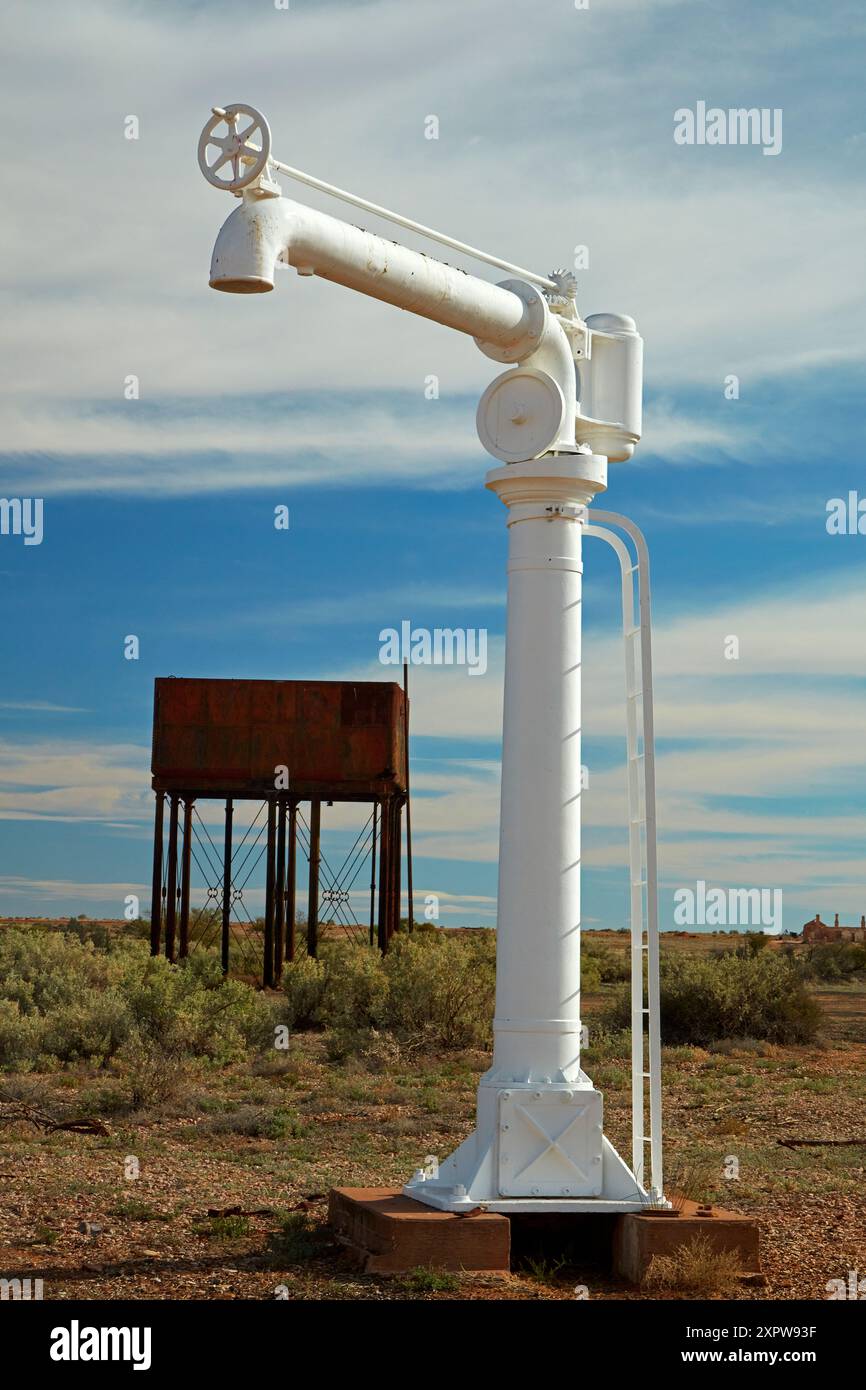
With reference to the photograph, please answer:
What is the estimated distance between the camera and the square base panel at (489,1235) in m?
8.65

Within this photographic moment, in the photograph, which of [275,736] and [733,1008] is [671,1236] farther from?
[275,736]

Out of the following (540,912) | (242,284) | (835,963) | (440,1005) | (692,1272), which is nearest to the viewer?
(242,284)

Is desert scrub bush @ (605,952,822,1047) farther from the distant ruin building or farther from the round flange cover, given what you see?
the distant ruin building

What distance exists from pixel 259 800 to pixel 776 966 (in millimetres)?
9315

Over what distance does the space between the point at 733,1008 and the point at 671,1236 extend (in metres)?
14.3

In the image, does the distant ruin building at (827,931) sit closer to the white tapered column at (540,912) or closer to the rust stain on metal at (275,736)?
the rust stain on metal at (275,736)

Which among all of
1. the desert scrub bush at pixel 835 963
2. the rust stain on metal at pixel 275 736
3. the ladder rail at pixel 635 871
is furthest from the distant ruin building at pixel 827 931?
the ladder rail at pixel 635 871

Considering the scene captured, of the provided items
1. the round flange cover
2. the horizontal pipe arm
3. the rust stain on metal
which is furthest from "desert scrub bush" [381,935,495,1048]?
the horizontal pipe arm

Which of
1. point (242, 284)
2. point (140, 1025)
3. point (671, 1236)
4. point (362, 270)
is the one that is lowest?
point (671, 1236)

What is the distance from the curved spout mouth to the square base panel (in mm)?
4814

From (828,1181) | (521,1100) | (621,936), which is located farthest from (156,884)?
(621,936)

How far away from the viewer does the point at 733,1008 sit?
74.9 ft

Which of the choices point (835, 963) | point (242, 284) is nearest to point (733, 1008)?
point (835, 963)

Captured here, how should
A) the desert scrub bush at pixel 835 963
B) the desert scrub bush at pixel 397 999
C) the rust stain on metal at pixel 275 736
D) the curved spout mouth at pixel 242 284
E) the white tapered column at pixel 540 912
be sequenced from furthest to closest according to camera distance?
the desert scrub bush at pixel 835 963 → the rust stain on metal at pixel 275 736 → the desert scrub bush at pixel 397 999 → the white tapered column at pixel 540 912 → the curved spout mouth at pixel 242 284
